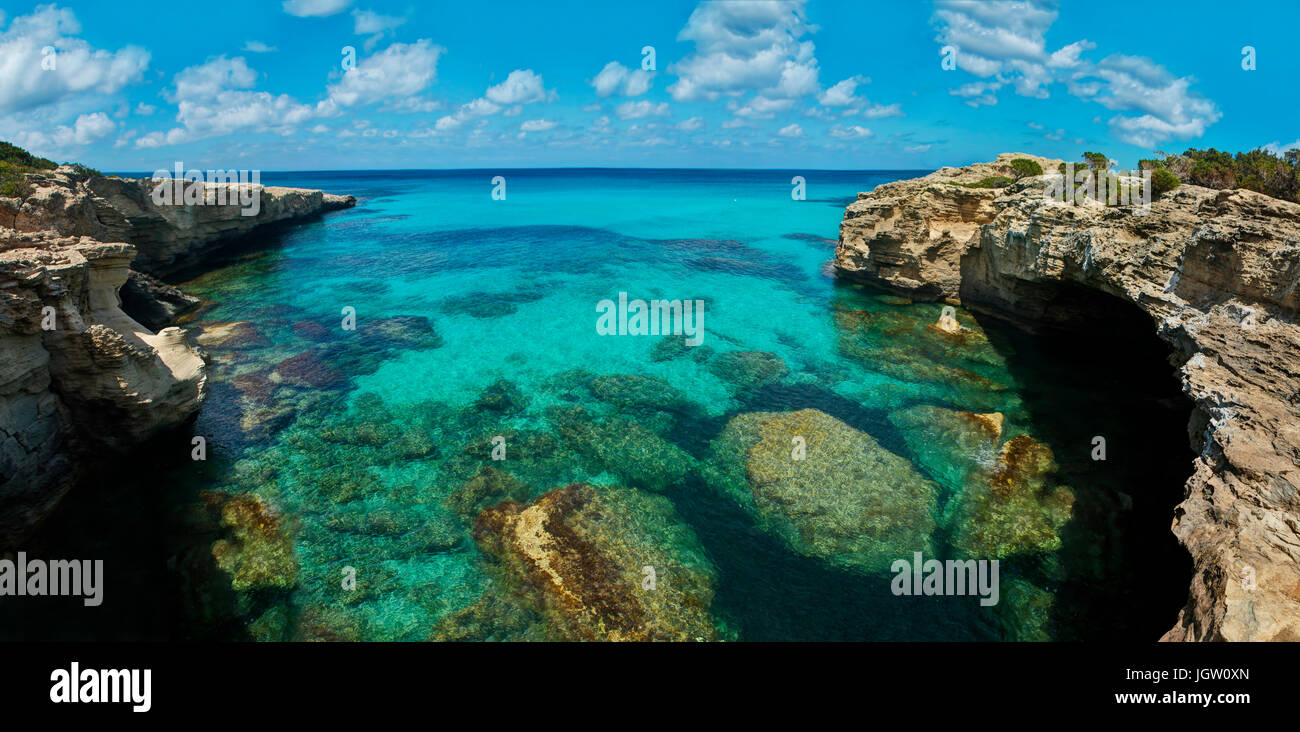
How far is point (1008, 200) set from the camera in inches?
822

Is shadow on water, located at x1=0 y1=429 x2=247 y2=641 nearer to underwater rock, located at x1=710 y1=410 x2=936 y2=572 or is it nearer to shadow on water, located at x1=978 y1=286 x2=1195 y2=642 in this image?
underwater rock, located at x1=710 y1=410 x2=936 y2=572

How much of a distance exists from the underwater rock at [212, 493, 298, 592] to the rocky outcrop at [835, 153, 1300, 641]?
14.2m

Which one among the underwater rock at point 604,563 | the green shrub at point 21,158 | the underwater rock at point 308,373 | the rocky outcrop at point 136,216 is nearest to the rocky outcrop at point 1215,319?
the underwater rock at point 604,563

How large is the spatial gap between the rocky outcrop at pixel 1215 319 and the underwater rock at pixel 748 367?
896cm

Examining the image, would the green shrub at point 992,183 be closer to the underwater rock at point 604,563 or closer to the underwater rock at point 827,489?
the underwater rock at point 827,489

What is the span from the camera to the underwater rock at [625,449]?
46.1 feet

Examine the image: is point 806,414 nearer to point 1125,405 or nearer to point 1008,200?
point 1125,405

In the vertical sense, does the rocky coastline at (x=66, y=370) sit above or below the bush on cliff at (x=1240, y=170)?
below

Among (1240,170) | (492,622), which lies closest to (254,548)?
(492,622)

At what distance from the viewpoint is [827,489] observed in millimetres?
13203

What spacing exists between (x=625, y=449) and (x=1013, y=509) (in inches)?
359

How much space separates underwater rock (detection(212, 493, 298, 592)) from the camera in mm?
10883

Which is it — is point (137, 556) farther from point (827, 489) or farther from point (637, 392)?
point (827, 489)
